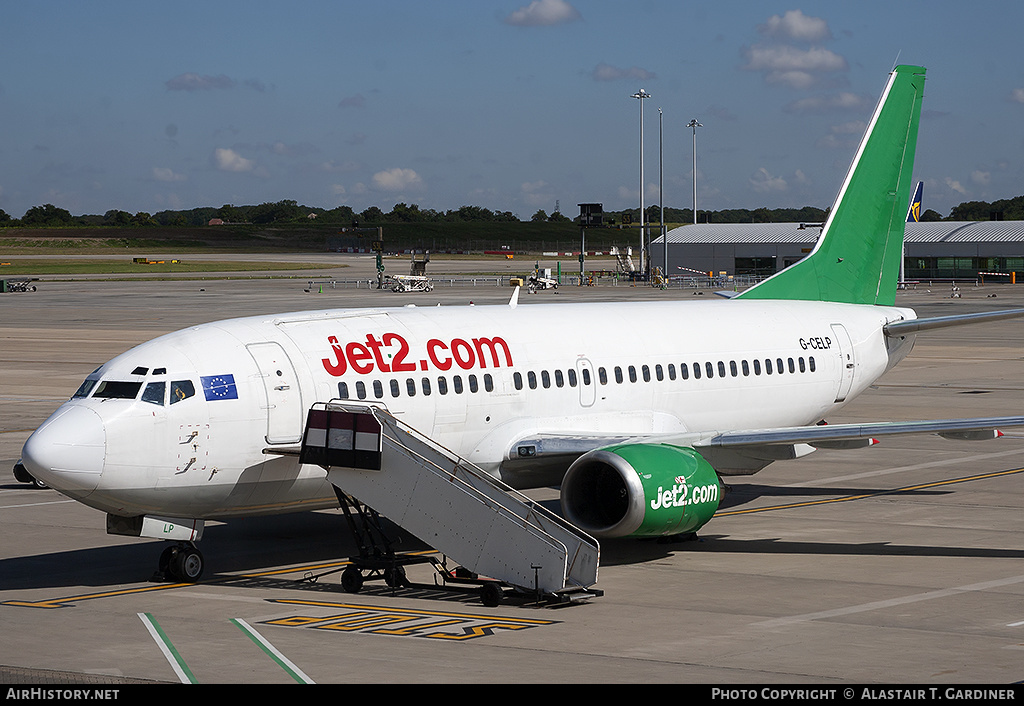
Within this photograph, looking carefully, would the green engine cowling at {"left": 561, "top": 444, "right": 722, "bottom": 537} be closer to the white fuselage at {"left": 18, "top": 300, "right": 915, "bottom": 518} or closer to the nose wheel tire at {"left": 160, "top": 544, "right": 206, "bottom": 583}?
the white fuselage at {"left": 18, "top": 300, "right": 915, "bottom": 518}

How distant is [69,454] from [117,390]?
1.47 meters

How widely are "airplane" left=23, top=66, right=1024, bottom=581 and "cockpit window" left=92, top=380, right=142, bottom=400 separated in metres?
0.04

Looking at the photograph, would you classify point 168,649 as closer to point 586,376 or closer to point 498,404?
point 498,404

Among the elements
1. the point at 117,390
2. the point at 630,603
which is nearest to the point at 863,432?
the point at 630,603

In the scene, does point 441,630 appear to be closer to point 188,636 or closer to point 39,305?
point 188,636

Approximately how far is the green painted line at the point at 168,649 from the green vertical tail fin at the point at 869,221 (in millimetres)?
18182

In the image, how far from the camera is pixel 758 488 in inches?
1248

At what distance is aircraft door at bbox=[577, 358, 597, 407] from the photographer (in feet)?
83.7

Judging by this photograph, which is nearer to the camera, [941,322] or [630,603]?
[630,603]

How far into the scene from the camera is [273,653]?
55.4ft

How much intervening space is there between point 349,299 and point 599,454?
90.4 m

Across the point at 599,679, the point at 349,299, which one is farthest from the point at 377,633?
the point at 349,299

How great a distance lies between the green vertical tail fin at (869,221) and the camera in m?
32.5

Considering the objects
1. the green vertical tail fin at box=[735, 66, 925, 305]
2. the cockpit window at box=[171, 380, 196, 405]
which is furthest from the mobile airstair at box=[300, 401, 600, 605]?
the green vertical tail fin at box=[735, 66, 925, 305]
